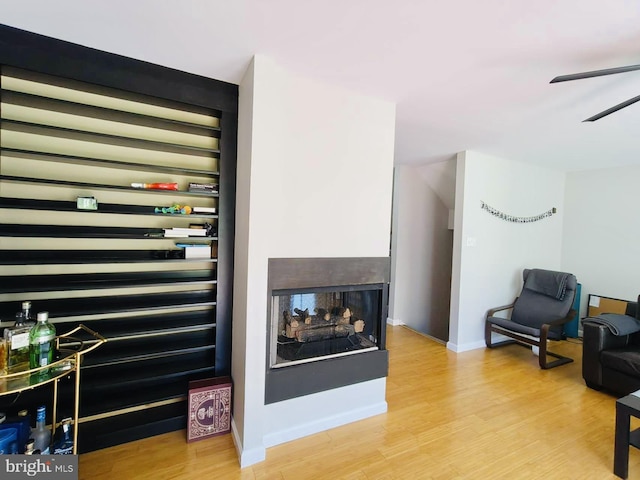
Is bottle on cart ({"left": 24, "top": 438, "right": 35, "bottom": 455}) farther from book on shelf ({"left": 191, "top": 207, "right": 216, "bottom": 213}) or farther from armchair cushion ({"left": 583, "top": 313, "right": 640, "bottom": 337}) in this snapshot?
armchair cushion ({"left": 583, "top": 313, "right": 640, "bottom": 337})

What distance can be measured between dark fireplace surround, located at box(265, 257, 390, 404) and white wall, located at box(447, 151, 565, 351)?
5.42 ft

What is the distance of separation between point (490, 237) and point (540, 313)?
40.4 inches

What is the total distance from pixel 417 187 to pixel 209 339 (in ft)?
11.5

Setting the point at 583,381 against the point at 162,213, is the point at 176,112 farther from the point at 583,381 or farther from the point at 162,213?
the point at 583,381

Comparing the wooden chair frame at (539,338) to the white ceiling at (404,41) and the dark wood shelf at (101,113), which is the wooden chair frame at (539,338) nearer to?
the white ceiling at (404,41)

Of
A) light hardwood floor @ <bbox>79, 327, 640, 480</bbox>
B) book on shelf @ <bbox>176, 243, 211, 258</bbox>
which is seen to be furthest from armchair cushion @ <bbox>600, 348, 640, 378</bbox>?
book on shelf @ <bbox>176, 243, 211, 258</bbox>

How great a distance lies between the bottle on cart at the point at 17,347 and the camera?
124cm

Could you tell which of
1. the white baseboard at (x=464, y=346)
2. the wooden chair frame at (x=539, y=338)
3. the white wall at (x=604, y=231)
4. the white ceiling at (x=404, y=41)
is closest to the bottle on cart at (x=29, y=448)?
the white ceiling at (x=404, y=41)

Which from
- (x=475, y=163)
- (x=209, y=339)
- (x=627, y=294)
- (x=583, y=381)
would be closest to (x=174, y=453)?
(x=209, y=339)

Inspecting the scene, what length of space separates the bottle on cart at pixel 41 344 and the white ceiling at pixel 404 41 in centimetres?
144

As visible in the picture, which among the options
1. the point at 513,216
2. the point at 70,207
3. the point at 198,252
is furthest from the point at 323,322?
the point at 513,216

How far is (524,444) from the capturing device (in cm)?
188

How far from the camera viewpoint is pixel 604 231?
3889mm

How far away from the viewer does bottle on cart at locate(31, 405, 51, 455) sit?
1.38 metres
